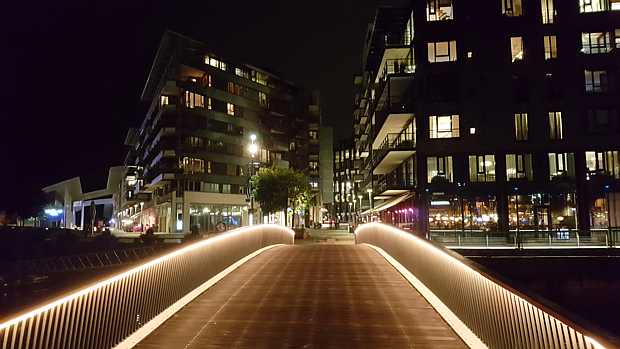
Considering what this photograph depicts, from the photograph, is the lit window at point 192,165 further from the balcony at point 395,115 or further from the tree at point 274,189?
the balcony at point 395,115

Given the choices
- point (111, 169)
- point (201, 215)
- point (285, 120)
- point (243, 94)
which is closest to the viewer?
point (201, 215)

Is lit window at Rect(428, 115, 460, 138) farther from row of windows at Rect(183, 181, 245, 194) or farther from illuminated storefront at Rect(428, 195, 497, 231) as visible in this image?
row of windows at Rect(183, 181, 245, 194)

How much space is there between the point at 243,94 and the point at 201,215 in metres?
17.0

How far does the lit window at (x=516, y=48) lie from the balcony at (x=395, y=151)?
9872 mm

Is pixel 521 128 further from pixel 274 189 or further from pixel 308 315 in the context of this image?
pixel 308 315

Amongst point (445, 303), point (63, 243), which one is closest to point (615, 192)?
point (445, 303)

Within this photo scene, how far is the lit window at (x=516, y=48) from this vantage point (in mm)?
37531

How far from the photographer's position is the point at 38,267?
25422 millimetres

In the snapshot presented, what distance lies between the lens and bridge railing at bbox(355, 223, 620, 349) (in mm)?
4152

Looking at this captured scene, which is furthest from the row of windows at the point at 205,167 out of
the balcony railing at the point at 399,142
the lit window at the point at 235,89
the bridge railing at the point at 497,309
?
the bridge railing at the point at 497,309

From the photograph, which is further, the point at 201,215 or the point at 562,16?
the point at 201,215

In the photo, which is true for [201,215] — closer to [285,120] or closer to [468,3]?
[285,120]

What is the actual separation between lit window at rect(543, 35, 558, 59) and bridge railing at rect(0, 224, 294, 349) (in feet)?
113

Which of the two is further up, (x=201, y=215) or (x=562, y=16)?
(x=562, y=16)
